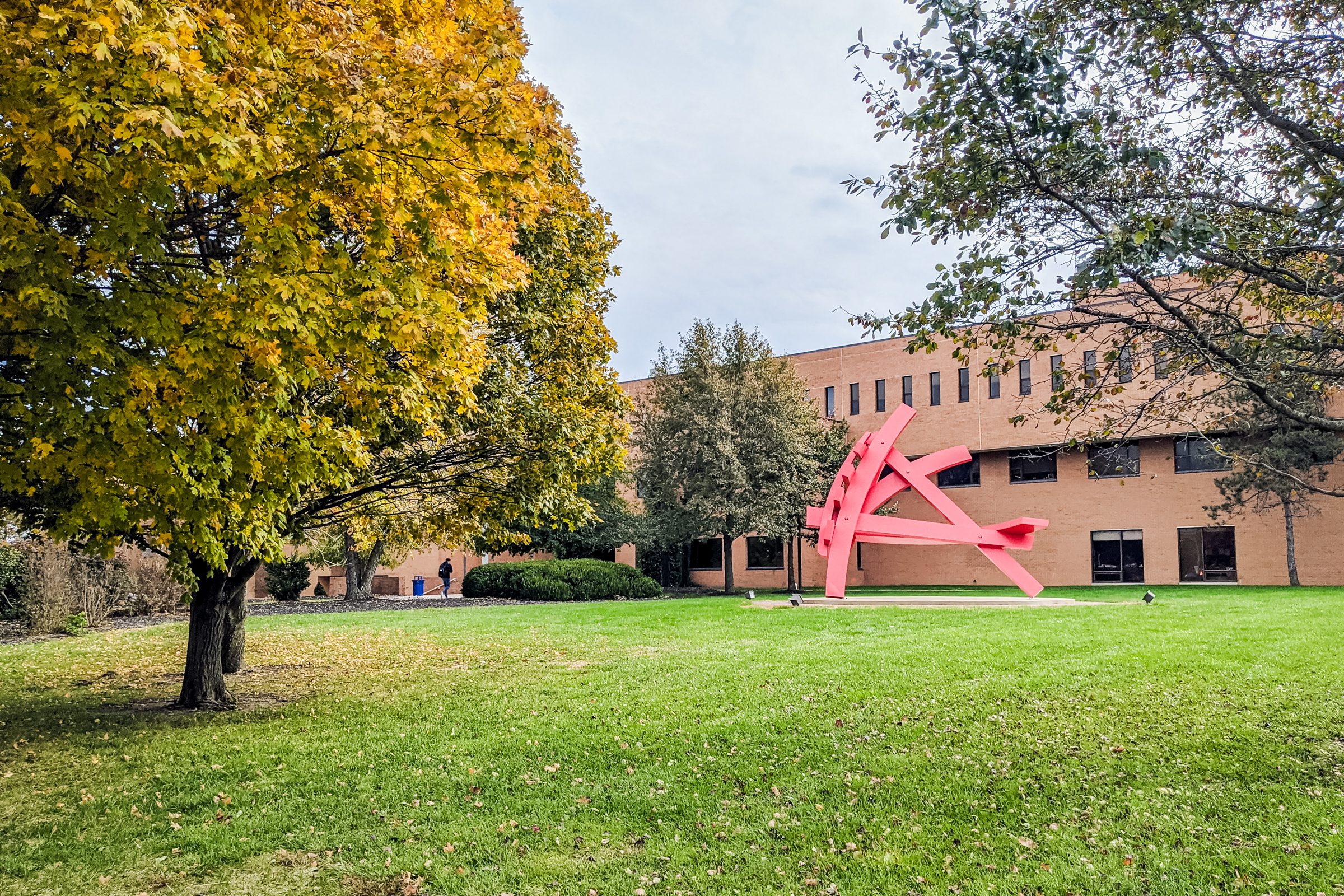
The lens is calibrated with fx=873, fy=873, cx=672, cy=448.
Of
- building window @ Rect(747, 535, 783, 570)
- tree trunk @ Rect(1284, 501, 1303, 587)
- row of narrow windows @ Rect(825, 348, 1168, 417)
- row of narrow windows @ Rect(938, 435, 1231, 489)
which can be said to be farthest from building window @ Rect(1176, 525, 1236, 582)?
building window @ Rect(747, 535, 783, 570)

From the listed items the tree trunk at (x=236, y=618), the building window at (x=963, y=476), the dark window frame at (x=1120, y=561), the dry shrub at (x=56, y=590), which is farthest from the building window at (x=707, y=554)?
the tree trunk at (x=236, y=618)

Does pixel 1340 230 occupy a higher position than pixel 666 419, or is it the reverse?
pixel 666 419

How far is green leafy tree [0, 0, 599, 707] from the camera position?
5.04 m

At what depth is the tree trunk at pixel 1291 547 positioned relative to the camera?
31.6 metres

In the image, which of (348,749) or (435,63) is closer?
(435,63)

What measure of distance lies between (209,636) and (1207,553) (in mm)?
36400

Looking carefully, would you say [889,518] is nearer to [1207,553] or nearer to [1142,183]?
[1142,183]

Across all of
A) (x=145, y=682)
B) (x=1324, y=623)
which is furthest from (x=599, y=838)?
(x=1324, y=623)

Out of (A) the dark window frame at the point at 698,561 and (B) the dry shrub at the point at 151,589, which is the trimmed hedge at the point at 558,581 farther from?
(A) the dark window frame at the point at 698,561

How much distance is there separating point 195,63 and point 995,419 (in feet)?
124

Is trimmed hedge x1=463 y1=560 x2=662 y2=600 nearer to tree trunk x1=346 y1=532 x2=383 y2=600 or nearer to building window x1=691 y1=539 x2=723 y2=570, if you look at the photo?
tree trunk x1=346 y1=532 x2=383 y2=600

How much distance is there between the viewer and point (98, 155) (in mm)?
5090

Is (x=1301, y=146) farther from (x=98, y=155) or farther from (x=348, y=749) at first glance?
(x=348, y=749)

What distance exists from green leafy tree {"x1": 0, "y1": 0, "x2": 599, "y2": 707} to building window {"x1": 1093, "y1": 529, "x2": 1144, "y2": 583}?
36072mm
